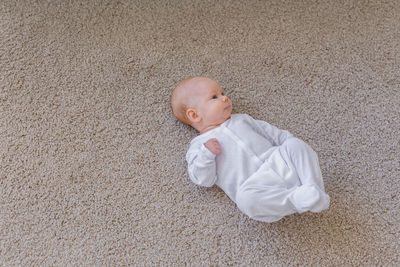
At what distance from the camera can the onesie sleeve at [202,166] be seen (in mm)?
1100

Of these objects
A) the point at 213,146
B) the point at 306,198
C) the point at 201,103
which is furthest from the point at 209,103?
the point at 306,198

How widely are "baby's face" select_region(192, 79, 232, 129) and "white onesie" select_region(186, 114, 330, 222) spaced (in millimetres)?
34

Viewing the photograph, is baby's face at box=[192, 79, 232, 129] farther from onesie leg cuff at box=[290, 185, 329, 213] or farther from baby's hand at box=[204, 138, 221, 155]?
onesie leg cuff at box=[290, 185, 329, 213]

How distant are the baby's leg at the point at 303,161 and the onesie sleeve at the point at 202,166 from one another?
20 centimetres

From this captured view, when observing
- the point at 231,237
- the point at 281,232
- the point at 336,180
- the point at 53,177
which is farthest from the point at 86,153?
the point at 336,180

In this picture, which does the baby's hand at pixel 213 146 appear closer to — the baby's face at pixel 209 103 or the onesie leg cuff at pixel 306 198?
the baby's face at pixel 209 103

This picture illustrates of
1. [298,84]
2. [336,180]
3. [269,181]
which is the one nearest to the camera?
[269,181]

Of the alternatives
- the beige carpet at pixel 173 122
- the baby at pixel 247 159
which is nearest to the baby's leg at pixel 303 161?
the baby at pixel 247 159

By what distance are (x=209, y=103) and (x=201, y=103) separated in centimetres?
2

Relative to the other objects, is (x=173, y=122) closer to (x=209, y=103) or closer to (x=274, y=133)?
(x=209, y=103)

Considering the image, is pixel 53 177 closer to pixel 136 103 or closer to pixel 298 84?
pixel 136 103

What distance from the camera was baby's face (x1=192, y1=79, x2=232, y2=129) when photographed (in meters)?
1.15

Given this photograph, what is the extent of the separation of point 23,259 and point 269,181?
0.73 meters

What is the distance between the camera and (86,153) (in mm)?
1224
